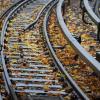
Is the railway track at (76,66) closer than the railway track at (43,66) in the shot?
No

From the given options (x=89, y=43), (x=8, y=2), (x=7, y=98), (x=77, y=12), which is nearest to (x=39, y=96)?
(x=7, y=98)

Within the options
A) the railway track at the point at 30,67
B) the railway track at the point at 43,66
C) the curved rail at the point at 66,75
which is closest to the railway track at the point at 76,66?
the railway track at the point at 43,66

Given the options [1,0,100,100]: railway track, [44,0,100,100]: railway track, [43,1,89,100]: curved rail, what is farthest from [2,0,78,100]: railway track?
[44,0,100,100]: railway track

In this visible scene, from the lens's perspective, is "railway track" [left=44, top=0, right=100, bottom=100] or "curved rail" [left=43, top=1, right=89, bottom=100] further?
"railway track" [left=44, top=0, right=100, bottom=100]

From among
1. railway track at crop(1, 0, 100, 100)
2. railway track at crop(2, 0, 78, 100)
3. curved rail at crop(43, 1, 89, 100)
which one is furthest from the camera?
railway track at crop(2, 0, 78, 100)

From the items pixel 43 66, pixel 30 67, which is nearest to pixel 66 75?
pixel 43 66

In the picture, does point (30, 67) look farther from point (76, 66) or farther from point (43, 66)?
point (76, 66)

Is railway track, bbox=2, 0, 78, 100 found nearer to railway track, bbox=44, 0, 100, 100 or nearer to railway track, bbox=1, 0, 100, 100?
railway track, bbox=1, 0, 100, 100

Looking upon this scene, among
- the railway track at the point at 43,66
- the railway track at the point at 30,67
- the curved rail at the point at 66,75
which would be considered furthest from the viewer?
the railway track at the point at 30,67

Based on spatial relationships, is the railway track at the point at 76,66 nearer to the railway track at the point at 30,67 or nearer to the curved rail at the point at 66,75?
the curved rail at the point at 66,75

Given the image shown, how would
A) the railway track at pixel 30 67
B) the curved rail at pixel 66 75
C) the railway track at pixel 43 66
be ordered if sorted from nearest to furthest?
the curved rail at pixel 66 75 → the railway track at pixel 43 66 → the railway track at pixel 30 67
